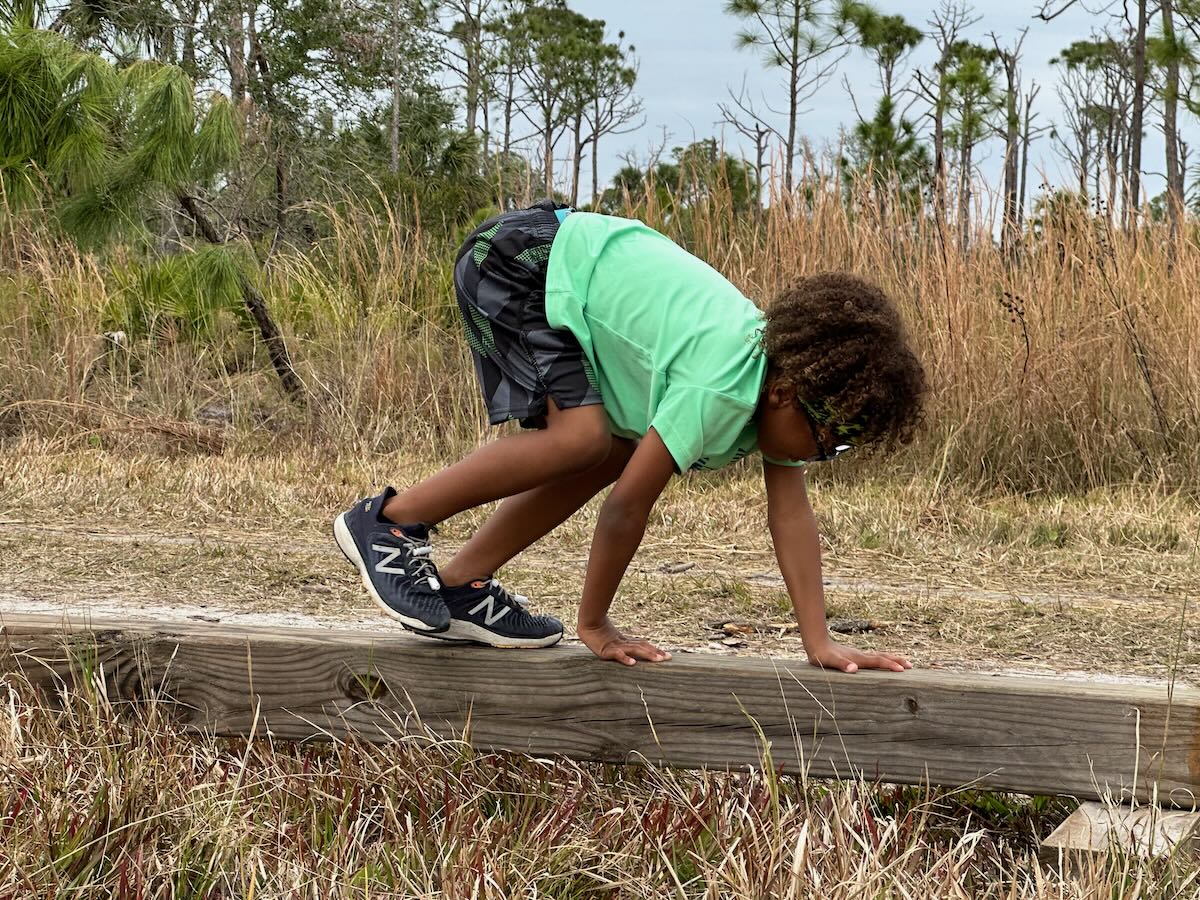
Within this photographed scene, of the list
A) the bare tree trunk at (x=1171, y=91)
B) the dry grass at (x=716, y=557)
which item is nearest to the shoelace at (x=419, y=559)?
the dry grass at (x=716, y=557)

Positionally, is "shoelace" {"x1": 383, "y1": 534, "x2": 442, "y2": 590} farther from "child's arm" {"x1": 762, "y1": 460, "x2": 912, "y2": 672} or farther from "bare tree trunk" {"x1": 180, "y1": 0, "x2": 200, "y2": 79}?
"bare tree trunk" {"x1": 180, "y1": 0, "x2": 200, "y2": 79}

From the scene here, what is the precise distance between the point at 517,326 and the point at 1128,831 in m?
1.32

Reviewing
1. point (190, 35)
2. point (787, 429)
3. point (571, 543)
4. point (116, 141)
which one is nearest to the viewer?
point (787, 429)

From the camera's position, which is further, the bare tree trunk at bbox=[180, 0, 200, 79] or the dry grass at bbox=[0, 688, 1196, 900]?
the bare tree trunk at bbox=[180, 0, 200, 79]

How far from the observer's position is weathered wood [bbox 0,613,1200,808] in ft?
6.58

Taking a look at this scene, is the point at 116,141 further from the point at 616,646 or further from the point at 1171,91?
the point at 1171,91

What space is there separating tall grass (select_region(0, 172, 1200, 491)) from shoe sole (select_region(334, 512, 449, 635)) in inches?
148

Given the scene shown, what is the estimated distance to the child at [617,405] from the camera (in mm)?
2168

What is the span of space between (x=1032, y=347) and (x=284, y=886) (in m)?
4.76

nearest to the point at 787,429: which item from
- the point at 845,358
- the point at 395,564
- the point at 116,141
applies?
the point at 845,358

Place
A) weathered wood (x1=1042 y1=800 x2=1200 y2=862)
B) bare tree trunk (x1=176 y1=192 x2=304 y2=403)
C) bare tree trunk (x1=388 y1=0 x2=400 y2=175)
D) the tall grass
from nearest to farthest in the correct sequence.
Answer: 1. weathered wood (x1=1042 y1=800 x2=1200 y2=862)
2. the tall grass
3. bare tree trunk (x1=176 y1=192 x2=304 y2=403)
4. bare tree trunk (x1=388 y1=0 x2=400 y2=175)

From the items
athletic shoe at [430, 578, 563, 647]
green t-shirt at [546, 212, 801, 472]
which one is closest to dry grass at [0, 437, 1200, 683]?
athletic shoe at [430, 578, 563, 647]

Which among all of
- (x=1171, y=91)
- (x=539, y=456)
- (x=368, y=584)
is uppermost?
(x=1171, y=91)

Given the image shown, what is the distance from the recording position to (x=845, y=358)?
214cm
